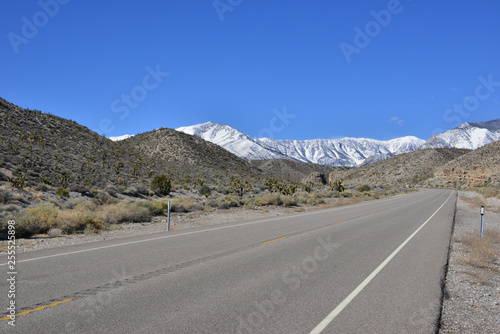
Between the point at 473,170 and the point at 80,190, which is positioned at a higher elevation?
the point at 473,170

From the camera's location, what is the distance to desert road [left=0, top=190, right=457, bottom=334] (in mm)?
4512

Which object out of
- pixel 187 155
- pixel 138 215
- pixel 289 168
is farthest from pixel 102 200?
pixel 289 168

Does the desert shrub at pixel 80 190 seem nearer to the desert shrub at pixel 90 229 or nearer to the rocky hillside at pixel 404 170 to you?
the desert shrub at pixel 90 229

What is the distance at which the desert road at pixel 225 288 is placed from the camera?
14.8 feet

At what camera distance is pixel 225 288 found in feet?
19.5

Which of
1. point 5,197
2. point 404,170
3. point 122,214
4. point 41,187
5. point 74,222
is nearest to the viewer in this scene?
point 74,222

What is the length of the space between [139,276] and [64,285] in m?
1.26

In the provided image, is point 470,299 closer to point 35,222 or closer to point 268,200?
point 35,222

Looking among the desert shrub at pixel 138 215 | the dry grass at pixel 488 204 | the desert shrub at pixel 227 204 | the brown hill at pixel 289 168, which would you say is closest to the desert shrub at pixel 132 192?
the desert shrub at pixel 227 204

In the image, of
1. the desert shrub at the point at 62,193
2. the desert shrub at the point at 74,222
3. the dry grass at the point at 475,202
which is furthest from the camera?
the dry grass at the point at 475,202

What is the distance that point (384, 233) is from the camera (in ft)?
44.9

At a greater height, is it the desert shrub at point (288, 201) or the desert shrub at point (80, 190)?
the desert shrub at point (80, 190)

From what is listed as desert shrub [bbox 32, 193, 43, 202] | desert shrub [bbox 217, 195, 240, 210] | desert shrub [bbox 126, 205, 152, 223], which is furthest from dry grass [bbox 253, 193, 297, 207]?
desert shrub [bbox 32, 193, 43, 202]

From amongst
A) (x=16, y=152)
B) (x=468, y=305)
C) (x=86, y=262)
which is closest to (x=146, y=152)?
(x=16, y=152)
